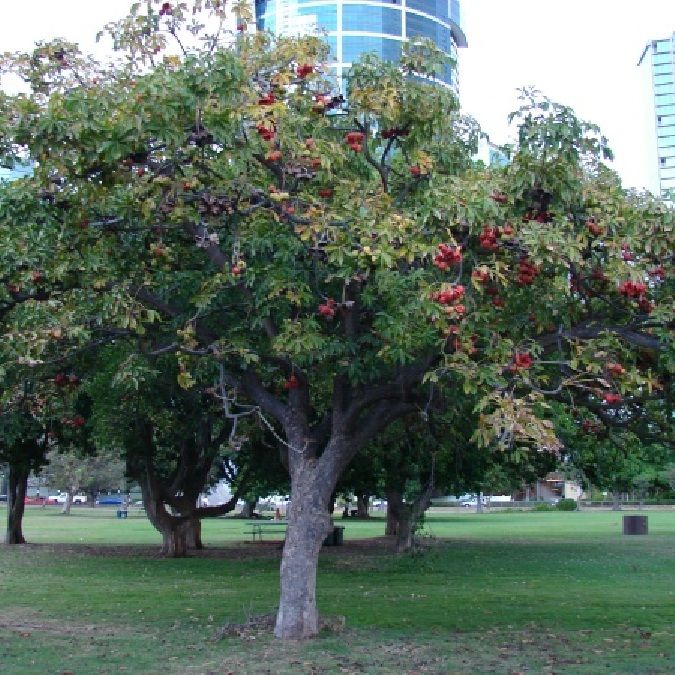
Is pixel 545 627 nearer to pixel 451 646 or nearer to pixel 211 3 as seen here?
pixel 451 646

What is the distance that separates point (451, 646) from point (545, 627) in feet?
6.87

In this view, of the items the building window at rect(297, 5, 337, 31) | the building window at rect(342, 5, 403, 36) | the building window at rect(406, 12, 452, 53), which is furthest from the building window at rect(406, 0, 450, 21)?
the building window at rect(297, 5, 337, 31)

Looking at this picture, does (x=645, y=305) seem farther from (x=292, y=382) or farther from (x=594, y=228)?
(x=292, y=382)

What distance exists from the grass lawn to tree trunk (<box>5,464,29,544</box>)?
17.9 ft

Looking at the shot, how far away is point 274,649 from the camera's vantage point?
9.84m

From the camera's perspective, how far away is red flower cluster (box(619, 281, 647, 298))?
29.0 feet

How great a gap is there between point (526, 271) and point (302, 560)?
4095 mm

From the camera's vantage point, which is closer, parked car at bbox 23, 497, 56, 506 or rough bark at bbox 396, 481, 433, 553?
rough bark at bbox 396, 481, 433, 553

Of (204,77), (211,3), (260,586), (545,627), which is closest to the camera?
(204,77)

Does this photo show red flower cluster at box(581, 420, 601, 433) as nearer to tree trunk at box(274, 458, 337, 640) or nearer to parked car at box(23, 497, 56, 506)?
tree trunk at box(274, 458, 337, 640)

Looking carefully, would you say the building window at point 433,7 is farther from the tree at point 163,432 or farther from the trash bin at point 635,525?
the tree at point 163,432

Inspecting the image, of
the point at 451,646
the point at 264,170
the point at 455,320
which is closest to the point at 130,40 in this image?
the point at 264,170

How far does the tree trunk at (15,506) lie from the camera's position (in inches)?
1198

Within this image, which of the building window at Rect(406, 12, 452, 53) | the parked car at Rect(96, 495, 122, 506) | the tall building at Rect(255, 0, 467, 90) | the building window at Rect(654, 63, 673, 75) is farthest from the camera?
the parked car at Rect(96, 495, 122, 506)
